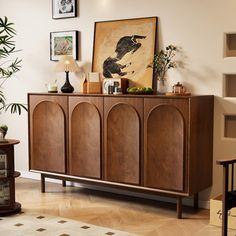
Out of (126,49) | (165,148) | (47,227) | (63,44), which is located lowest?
(47,227)

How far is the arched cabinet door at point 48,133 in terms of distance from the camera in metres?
4.93

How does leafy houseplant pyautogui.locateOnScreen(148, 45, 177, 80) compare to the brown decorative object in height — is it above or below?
above

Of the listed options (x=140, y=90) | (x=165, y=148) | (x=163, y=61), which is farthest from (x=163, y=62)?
(x=165, y=148)

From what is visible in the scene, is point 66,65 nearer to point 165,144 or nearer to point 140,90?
point 140,90

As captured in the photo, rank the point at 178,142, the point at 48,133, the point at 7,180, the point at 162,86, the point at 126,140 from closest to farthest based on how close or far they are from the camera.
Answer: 1. the point at 178,142
2. the point at 7,180
3. the point at 126,140
4. the point at 162,86
5. the point at 48,133

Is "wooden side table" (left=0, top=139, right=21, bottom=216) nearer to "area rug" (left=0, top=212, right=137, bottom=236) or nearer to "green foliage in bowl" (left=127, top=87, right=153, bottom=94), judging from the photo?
"area rug" (left=0, top=212, right=137, bottom=236)

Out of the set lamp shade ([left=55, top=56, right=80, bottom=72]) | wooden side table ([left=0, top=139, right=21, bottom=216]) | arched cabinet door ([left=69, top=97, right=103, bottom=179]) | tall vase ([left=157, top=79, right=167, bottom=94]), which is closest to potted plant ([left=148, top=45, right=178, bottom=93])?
tall vase ([left=157, top=79, right=167, bottom=94])

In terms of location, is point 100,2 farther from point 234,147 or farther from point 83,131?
point 234,147

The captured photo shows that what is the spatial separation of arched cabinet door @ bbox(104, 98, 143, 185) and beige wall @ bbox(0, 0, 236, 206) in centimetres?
62

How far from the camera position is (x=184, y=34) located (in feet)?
15.0

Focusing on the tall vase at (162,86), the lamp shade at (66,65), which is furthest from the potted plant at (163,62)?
the lamp shade at (66,65)

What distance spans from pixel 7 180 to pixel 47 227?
0.69m

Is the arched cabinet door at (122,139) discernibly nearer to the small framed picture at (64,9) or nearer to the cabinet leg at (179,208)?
the cabinet leg at (179,208)

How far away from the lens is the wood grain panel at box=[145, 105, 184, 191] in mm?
4145
